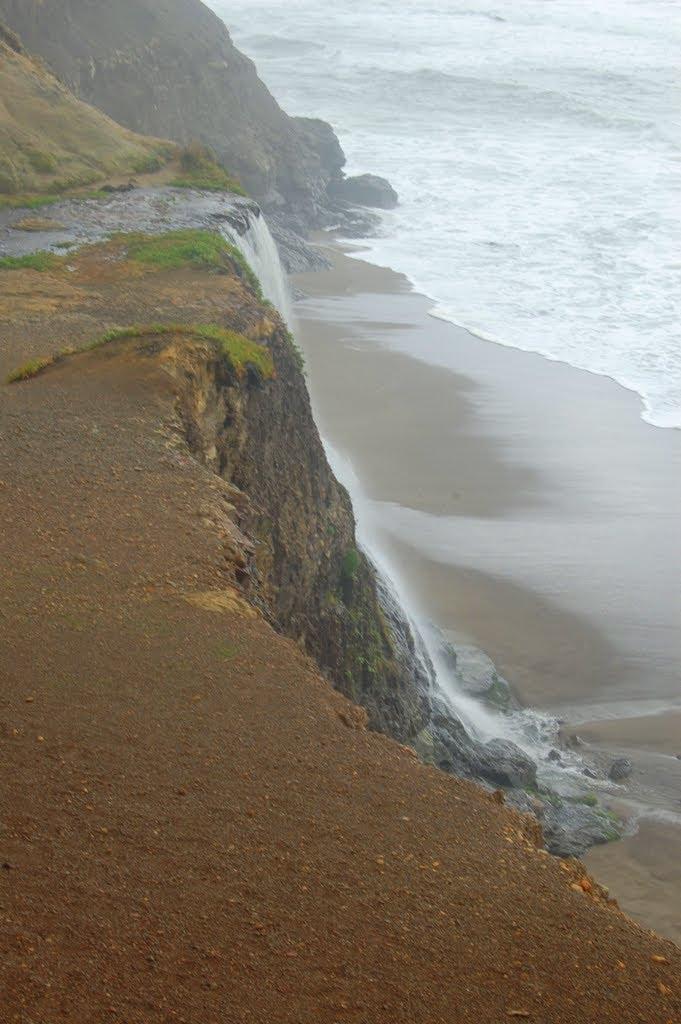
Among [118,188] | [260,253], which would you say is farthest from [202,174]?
[260,253]

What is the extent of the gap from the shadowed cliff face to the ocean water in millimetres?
3793

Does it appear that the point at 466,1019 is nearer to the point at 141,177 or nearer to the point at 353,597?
the point at 353,597

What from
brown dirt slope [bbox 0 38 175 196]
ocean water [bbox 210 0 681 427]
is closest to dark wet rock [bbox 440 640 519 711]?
ocean water [bbox 210 0 681 427]

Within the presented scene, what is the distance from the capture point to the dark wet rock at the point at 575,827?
11977 millimetres

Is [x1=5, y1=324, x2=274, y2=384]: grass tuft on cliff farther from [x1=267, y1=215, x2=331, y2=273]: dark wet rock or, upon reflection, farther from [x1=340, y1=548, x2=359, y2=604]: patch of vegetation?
[x1=267, y1=215, x2=331, y2=273]: dark wet rock

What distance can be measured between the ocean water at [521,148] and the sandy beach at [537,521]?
178 centimetres

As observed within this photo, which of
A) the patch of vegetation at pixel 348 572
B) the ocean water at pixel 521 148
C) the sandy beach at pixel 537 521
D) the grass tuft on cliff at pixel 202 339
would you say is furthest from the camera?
the ocean water at pixel 521 148

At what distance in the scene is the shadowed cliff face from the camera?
Answer: 31156 mm

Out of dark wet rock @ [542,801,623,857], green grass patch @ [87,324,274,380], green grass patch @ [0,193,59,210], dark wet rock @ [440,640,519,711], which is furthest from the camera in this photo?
green grass patch @ [0,193,59,210]

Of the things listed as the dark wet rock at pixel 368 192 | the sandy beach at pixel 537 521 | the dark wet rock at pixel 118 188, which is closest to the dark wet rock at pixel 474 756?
the sandy beach at pixel 537 521

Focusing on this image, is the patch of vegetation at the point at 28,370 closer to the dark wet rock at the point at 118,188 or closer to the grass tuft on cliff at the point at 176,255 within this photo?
the grass tuft on cliff at the point at 176,255

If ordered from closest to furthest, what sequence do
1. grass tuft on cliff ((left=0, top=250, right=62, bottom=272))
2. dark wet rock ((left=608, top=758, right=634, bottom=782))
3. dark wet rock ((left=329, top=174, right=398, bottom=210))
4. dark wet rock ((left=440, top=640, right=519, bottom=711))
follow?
dark wet rock ((left=608, top=758, right=634, bottom=782)), dark wet rock ((left=440, top=640, right=519, bottom=711)), grass tuft on cliff ((left=0, top=250, right=62, bottom=272)), dark wet rock ((left=329, top=174, right=398, bottom=210))

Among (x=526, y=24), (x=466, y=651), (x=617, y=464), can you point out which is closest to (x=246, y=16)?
(x=526, y=24)

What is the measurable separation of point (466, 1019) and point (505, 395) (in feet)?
62.0
